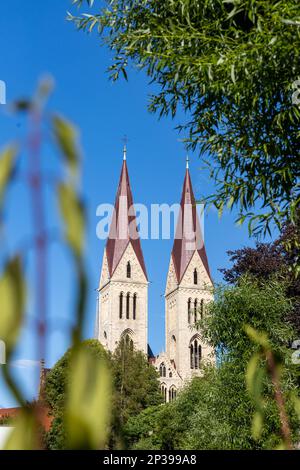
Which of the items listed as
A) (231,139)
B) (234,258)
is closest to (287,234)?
(234,258)

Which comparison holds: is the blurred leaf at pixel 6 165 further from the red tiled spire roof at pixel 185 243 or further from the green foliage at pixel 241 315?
the red tiled spire roof at pixel 185 243

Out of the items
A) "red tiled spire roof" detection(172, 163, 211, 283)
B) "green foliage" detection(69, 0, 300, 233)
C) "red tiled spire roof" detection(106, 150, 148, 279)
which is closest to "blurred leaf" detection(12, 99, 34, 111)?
"green foliage" detection(69, 0, 300, 233)

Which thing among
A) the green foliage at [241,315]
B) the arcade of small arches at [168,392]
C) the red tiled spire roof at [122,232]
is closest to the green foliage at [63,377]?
the green foliage at [241,315]

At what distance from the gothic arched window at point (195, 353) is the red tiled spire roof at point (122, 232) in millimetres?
10293

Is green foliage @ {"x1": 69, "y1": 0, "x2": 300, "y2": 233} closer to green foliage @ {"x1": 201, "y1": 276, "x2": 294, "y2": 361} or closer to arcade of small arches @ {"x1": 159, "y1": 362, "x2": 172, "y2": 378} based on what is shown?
green foliage @ {"x1": 201, "y1": 276, "x2": 294, "y2": 361}

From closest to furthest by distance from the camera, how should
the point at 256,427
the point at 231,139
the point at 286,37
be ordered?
the point at 256,427, the point at 286,37, the point at 231,139

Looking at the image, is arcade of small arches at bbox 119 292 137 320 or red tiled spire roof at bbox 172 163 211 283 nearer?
red tiled spire roof at bbox 172 163 211 283

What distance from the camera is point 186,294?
7725cm

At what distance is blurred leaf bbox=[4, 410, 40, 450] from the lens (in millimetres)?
580

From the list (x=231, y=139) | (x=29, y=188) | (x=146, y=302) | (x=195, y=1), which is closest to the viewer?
(x=29, y=188)

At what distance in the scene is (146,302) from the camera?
76438 mm

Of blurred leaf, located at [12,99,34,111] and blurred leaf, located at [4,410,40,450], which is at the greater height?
blurred leaf, located at [12,99,34,111]
